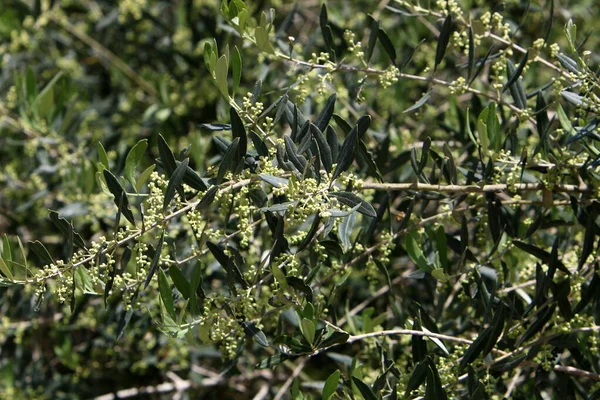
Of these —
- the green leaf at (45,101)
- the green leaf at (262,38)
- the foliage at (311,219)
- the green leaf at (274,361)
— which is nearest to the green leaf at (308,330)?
the foliage at (311,219)

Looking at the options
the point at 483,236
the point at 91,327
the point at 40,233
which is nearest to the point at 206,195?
the point at 483,236

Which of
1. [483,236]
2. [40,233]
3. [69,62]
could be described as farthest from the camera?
[69,62]

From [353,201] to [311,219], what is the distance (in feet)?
1.70

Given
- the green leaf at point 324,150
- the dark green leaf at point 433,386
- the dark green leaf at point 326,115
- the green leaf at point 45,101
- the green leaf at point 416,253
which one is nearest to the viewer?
the dark green leaf at point 433,386

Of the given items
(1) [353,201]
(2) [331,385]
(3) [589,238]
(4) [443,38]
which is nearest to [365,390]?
(2) [331,385]

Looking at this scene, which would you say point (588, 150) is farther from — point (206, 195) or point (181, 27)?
point (181, 27)

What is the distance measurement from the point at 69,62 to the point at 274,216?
195 centimetres

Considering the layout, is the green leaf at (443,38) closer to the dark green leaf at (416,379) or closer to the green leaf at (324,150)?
the green leaf at (324,150)

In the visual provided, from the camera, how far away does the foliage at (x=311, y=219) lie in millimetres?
1428

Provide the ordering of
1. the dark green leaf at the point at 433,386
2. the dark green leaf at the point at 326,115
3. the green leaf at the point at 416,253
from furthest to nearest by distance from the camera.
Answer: the green leaf at the point at 416,253
the dark green leaf at the point at 326,115
the dark green leaf at the point at 433,386

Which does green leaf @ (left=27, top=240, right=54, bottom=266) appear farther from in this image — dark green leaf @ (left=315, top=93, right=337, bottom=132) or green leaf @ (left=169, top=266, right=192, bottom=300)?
dark green leaf @ (left=315, top=93, right=337, bottom=132)

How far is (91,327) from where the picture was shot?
2.51m

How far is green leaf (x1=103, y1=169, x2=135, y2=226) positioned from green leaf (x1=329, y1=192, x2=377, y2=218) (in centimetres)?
38

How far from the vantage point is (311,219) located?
189cm
